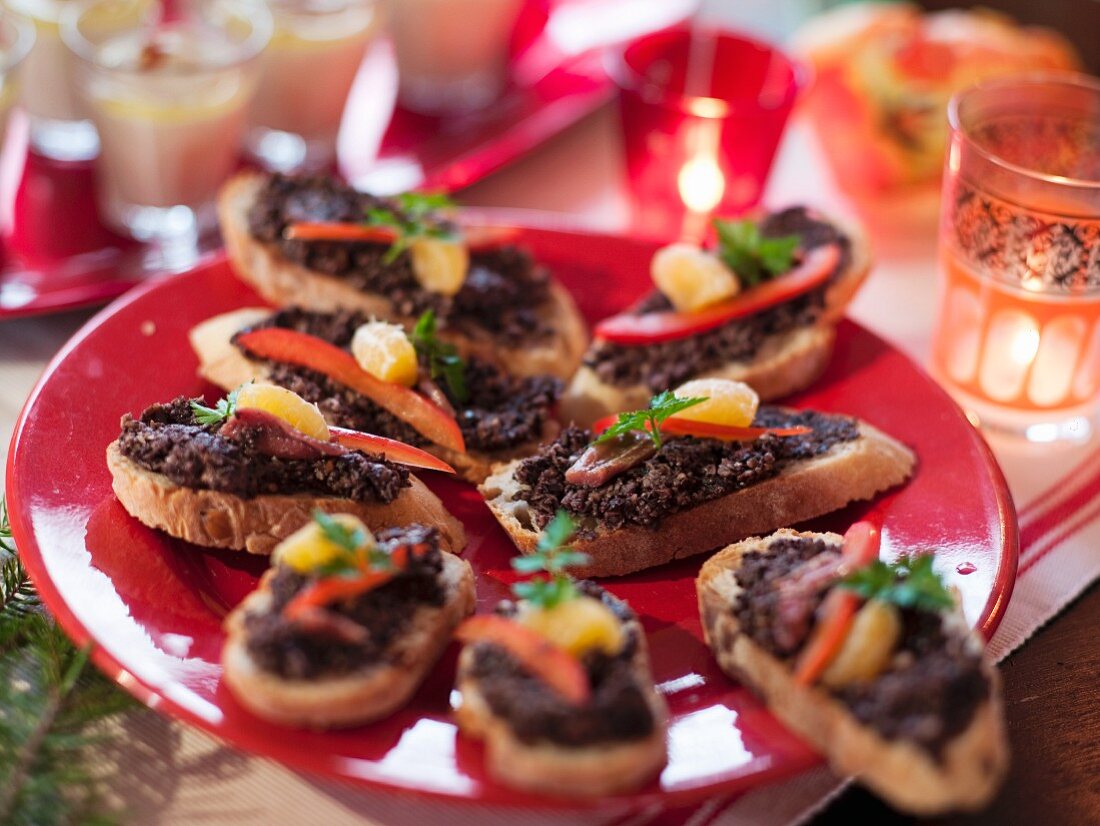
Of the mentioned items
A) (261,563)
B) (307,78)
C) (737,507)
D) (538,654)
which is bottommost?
(261,563)

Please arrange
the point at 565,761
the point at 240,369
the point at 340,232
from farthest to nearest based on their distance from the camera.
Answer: the point at 340,232
the point at 240,369
the point at 565,761

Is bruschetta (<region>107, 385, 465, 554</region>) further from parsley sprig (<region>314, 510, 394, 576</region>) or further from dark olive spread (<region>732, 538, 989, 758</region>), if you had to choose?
dark olive spread (<region>732, 538, 989, 758</region>)

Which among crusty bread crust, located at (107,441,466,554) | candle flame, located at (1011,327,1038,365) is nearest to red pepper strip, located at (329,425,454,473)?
crusty bread crust, located at (107,441,466,554)

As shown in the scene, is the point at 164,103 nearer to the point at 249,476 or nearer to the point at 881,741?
the point at 249,476

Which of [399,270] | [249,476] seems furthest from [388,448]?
[399,270]

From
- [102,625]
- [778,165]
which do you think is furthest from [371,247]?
[778,165]
